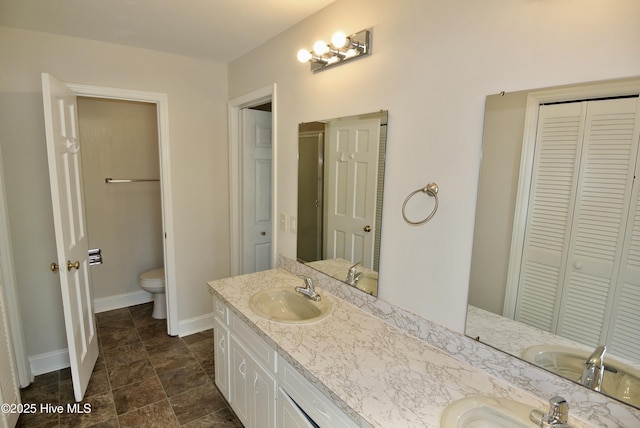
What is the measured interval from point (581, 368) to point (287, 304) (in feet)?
4.47

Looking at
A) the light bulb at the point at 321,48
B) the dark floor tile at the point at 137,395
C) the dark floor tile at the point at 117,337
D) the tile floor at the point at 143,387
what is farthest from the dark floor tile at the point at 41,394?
the light bulb at the point at 321,48

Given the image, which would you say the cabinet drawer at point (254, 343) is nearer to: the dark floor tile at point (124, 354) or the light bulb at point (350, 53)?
the dark floor tile at point (124, 354)

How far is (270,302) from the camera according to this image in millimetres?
1927

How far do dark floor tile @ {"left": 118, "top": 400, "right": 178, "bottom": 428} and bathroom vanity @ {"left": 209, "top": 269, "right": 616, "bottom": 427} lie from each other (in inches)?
17.3

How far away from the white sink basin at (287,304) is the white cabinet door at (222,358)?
0.93 ft

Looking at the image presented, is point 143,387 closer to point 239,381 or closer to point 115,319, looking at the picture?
point 239,381

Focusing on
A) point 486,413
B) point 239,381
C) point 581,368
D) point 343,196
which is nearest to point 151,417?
point 239,381

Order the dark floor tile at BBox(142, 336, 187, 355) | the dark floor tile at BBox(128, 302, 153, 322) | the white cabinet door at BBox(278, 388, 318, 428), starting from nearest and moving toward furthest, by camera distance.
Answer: the white cabinet door at BBox(278, 388, 318, 428)
the dark floor tile at BBox(142, 336, 187, 355)
the dark floor tile at BBox(128, 302, 153, 322)

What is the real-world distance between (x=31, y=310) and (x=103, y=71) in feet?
5.80

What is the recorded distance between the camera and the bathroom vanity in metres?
1.07

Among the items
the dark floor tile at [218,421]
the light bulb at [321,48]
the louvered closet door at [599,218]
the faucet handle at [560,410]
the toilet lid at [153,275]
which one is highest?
the light bulb at [321,48]

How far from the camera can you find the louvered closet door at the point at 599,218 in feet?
3.00

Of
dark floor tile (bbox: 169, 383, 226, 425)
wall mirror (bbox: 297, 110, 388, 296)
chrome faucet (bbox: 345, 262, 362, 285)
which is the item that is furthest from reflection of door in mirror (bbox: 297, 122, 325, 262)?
dark floor tile (bbox: 169, 383, 226, 425)

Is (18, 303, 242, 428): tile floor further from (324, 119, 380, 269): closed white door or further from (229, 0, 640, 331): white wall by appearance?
(229, 0, 640, 331): white wall
